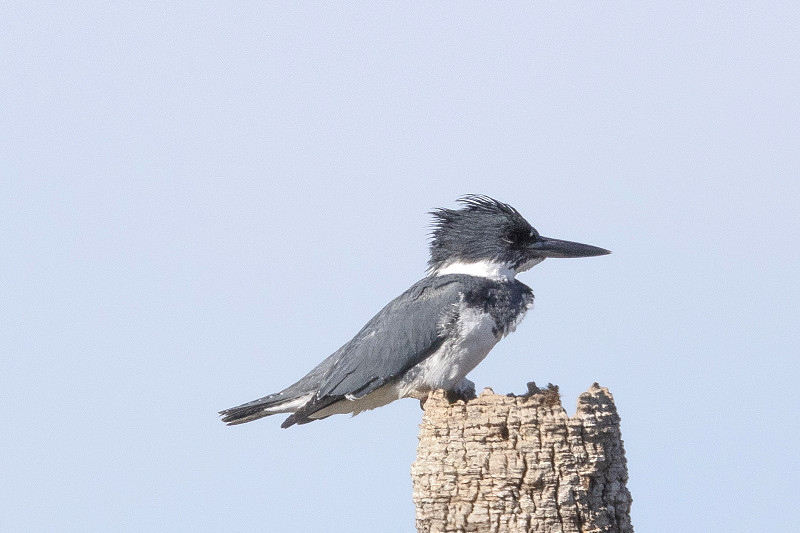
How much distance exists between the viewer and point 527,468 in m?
5.72

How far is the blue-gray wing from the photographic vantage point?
25.5 ft

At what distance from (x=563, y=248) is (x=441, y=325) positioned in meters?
1.46

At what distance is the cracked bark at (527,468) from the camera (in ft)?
18.7

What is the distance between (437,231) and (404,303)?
80 cm

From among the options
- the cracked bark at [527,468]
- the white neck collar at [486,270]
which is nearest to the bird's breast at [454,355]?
the white neck collar at [486,270]

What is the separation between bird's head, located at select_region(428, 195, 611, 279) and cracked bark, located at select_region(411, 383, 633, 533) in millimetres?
2497

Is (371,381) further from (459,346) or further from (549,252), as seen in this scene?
(549,252)

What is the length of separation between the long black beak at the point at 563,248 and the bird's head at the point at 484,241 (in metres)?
0.01

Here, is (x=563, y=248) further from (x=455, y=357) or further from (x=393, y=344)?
(x=393, y=344)

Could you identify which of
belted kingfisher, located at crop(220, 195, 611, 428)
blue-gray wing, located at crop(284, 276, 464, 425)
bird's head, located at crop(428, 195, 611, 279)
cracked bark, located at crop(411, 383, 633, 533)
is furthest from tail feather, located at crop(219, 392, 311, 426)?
cracked bark, located at crop(411, 383, 633, 533)

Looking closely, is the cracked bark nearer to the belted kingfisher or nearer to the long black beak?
the belted kingfisher

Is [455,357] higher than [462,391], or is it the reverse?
Answer: [455,357]

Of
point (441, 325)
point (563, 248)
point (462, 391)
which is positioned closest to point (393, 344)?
point (441, 325)

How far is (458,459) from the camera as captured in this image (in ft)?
19.2
